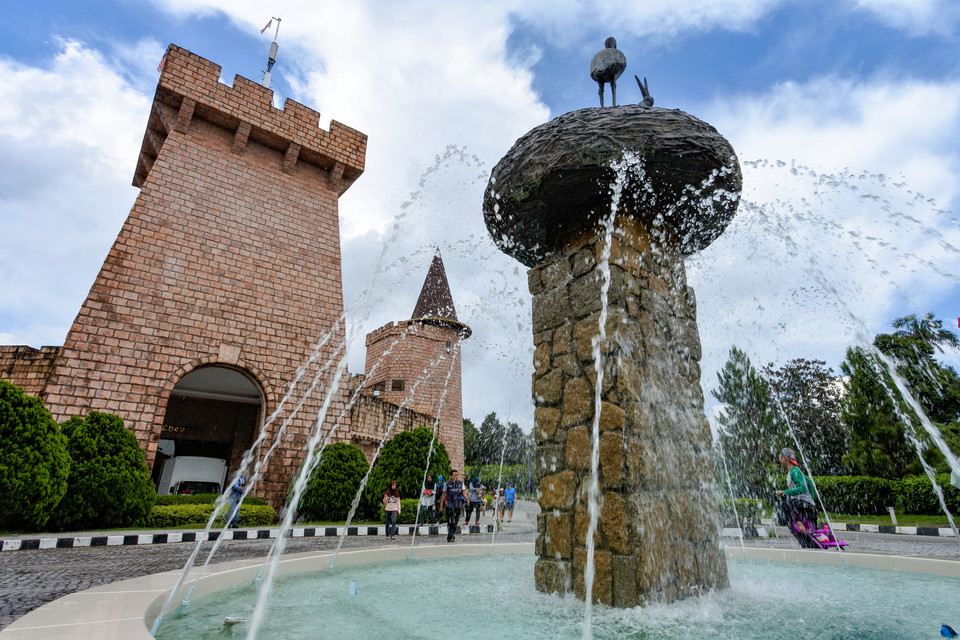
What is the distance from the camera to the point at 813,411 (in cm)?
2452

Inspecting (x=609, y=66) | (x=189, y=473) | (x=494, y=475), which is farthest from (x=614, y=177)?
(x=494, y=475)

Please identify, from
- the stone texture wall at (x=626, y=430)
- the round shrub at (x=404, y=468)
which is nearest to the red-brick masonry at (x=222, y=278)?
the round shrub at (x=404, y=468)

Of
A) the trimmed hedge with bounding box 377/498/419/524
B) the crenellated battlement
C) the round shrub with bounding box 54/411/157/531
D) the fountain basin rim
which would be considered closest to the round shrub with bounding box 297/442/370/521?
the trimmed hedge with bounding box 377/498/419/524

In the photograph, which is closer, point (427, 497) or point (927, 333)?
point (427, 497)

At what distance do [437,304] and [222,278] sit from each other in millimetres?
13708

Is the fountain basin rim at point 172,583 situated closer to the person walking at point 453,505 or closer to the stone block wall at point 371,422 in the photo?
the person walking at point 453,505

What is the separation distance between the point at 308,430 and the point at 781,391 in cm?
2389

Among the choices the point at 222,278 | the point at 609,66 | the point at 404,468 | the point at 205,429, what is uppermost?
the point at 222,278

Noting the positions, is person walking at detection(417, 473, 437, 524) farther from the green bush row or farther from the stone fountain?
the green bush row

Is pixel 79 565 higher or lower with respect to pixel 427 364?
lower

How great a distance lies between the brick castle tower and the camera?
11.1 m

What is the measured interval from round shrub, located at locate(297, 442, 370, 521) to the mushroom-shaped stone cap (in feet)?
33.8

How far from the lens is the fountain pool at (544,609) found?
238cm

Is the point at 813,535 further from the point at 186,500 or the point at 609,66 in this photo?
the point at 186,500
